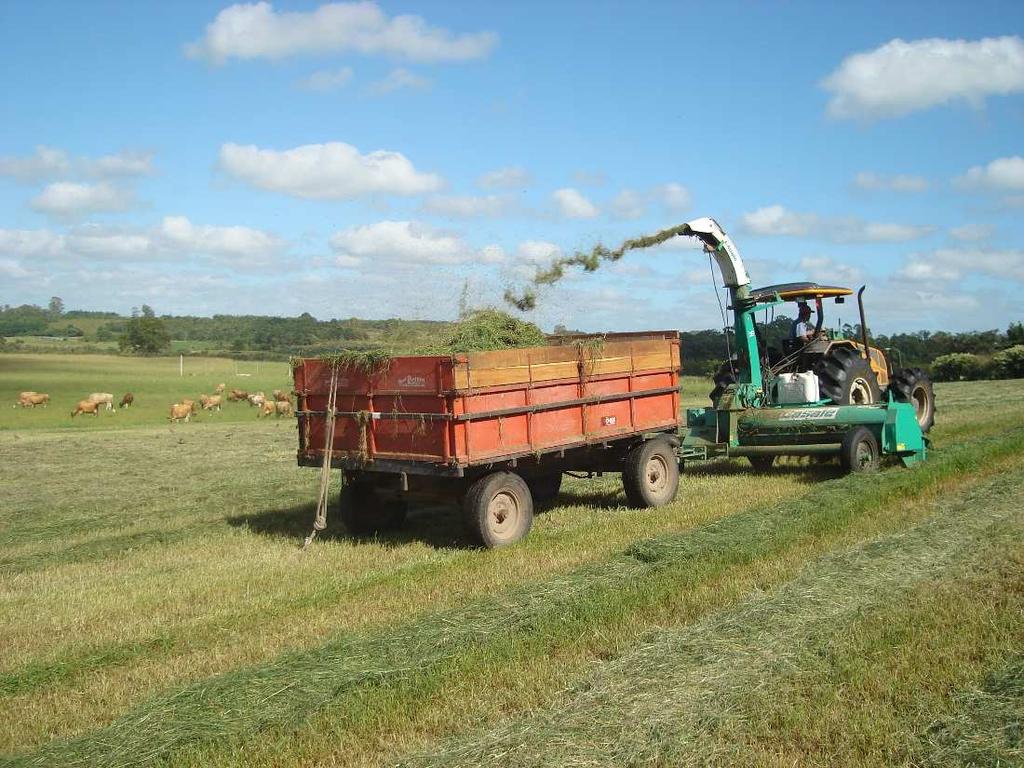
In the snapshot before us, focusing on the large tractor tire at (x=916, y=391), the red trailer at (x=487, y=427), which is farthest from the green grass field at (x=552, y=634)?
the large tractor tire at (x=916, y=391)

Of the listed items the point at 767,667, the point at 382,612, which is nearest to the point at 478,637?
the point at 382,612

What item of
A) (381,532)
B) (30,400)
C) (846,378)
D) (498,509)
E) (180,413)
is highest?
(846,378)

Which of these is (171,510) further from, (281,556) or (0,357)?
(0,357)

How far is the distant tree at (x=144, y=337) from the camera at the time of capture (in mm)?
76500

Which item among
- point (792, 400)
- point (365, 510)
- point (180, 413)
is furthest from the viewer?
point (180, 413)

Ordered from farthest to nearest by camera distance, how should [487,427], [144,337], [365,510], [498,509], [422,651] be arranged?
[144,337]
[365,510]
[498,509]
[487,427]
[422,651]

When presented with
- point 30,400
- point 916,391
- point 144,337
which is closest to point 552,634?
point 916,391

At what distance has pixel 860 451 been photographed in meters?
12.4

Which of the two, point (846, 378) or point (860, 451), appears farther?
point (846, 378)

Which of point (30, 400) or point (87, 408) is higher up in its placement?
point (30, 400)

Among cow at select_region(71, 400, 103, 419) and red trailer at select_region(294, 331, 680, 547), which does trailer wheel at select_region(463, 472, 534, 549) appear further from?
cow at select_region(71, 400, 103, 419)

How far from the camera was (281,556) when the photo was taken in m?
9.36

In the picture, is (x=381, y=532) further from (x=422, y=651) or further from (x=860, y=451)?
(x=860, y=451)

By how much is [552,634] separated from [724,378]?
28.4 ft
